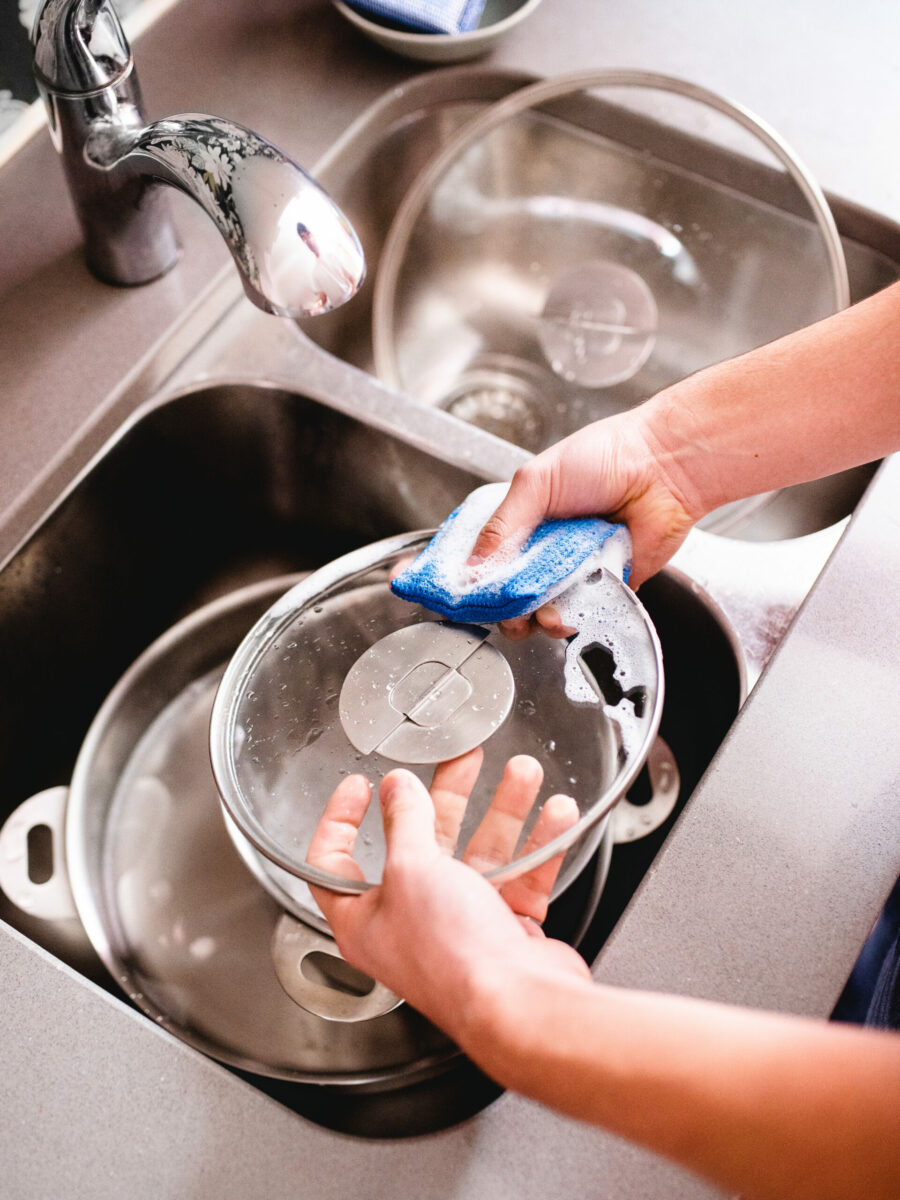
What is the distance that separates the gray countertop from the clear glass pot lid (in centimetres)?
9

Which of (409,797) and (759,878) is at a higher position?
(409,797)

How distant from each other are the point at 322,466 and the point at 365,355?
0.23 m

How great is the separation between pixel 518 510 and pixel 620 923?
27 centimetres

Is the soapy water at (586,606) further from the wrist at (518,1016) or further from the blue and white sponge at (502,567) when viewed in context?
the wrist at (518,1016)

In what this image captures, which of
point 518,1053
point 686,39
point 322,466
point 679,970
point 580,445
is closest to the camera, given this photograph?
point 518,1053

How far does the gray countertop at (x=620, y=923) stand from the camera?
0.48 metres

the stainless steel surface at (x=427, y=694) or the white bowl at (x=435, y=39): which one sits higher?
the white bowl at (x=435, y=39)

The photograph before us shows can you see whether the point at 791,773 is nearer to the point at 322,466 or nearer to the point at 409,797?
the point at 409,797

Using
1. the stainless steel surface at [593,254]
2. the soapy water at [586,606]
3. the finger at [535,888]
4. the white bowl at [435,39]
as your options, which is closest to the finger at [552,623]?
the soapy water at [586,606]

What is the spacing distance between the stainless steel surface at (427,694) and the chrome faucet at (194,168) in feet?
0.73

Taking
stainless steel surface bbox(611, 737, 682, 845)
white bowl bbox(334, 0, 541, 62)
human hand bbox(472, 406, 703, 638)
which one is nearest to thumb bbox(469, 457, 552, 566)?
human hand bbox(472, 406, 703, 638)

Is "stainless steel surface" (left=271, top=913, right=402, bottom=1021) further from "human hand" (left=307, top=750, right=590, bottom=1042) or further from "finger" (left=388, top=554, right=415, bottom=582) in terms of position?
"finger" (left=388, top=554, right=415, bottom=582)

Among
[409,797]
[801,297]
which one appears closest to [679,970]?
[409,797]

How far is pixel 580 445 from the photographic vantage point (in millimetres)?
656
